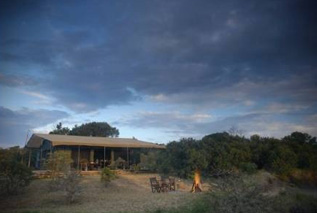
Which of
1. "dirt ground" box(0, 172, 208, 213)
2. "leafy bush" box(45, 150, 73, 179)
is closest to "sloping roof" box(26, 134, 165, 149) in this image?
"leafy bush" box(45, 150, 73, 179)

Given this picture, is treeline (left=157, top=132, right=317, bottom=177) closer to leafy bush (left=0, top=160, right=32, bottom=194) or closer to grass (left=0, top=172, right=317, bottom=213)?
grass (left=0, top=172, right=317, bottom=213)

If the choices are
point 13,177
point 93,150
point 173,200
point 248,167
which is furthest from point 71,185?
point 93,150

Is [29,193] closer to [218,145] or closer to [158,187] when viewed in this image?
[158,187]

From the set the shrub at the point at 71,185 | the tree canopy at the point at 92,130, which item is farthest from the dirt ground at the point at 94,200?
the tree canopy at the point at 92,130

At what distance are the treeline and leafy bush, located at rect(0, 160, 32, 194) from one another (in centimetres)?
970

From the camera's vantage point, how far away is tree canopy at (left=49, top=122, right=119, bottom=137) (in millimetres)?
49969

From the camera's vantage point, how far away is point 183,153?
20938 mm

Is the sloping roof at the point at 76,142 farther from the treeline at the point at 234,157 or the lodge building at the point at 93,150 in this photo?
the treeline at the point at 234,157

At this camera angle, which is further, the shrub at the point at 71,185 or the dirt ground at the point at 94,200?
the shrub at the point at 71,185

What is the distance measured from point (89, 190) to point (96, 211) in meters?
5.72

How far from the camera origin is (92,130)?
2173 inches

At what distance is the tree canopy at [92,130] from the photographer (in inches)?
1967

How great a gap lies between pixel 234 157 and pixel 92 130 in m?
37.4

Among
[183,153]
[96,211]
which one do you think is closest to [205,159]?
[183,153]
